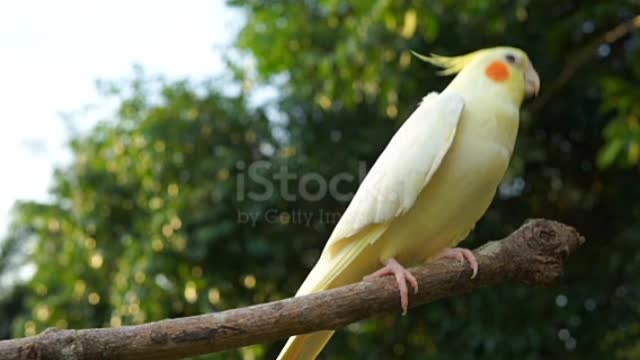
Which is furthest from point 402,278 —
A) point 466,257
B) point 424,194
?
point 424,194

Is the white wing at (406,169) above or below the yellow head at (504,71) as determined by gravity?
below

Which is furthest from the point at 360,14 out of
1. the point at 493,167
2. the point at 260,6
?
the point at 493,167

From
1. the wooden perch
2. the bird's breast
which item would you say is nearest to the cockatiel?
the bird's breast

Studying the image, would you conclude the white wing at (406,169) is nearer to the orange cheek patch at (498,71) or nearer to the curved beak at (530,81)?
the orange cheek patch at (498,71)

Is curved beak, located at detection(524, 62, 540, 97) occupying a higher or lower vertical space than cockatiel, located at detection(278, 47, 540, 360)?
higher

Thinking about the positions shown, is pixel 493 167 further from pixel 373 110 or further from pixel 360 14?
pixel 373 110

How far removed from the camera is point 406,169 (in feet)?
5.69

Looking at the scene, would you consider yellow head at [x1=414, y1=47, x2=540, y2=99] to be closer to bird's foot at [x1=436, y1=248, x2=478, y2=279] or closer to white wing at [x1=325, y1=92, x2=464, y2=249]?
white wing at [x1=325, y1=92, x2=464, y2=249]

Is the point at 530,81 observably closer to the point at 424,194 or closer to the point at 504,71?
the point at 504,71

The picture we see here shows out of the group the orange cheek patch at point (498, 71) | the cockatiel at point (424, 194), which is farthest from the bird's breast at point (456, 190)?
the orange cheek patch at point (498, 71)

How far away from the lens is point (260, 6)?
3332 millimetres

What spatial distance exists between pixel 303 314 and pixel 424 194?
440mm

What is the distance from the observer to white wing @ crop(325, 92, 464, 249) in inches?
67.2

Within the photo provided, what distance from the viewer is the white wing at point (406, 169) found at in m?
1.71
